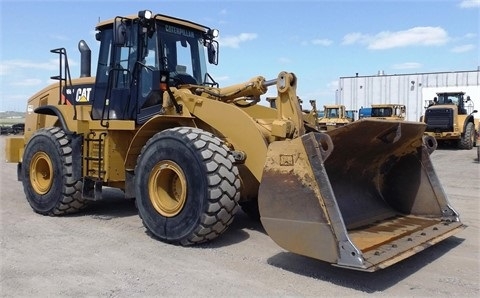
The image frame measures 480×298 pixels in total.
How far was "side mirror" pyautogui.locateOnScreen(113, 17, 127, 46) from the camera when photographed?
601 cm

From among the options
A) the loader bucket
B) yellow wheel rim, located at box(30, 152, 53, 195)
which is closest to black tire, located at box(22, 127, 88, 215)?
yellow wheel rim, located at box(30, 152, 53, 195)

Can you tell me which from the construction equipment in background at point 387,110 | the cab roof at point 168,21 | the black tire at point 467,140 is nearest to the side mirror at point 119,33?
the cab roof at point 168,21

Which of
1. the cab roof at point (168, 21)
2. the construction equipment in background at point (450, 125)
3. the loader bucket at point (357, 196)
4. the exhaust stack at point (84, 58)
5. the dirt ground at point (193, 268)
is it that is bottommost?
the dirt ground at point (193, 268)

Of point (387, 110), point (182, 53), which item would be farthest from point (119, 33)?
point (387, 110)

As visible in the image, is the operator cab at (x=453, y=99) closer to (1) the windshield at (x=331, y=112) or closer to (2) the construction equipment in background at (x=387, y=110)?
(2) the construction equipment in background at (x=387, y=110)

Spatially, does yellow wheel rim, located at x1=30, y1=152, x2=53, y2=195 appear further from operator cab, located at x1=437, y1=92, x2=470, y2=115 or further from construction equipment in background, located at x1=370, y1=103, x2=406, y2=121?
construction equipment in background, located at x1=370, y1=103, x2=406, y2=121

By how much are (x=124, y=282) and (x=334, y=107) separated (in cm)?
2429

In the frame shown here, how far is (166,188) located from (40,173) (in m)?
2.82

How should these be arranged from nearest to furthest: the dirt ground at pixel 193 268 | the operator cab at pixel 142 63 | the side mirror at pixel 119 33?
the dirt ground at pixel 193 268 → the side mirror at pixel 119 33 → the operator cab at pixel 142 63

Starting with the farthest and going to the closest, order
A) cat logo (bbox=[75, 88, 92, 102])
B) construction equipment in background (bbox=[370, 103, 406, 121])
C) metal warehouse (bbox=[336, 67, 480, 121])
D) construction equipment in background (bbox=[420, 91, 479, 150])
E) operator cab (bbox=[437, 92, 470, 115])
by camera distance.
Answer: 1. metal warehouse (bbox=[336, 67, 480, 121])
2. construction equipment in background (bbox=[370, 103, 406, 121])
3. operator cab (bbox=[437, 92, 470, 115])
4. construction equipment in background (bbox=[420, 91, 479, 150])
5. cat logo (bbox=[75, 88, 92, 102])

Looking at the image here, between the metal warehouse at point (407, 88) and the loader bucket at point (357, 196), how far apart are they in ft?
106

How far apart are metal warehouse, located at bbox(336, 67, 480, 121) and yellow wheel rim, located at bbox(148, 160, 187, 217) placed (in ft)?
111

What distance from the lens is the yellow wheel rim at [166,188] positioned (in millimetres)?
5184

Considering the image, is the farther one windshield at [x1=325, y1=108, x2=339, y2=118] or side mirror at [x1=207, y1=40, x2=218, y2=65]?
windshield at [x1=325, y1=108, x2=339, y2=118]
